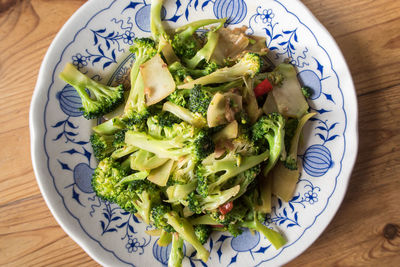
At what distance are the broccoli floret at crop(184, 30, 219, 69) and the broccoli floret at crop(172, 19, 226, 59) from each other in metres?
0.05

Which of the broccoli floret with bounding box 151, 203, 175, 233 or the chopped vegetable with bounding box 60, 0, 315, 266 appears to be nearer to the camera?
the chopped vegetable with bounding box 60, 0, 315, 266

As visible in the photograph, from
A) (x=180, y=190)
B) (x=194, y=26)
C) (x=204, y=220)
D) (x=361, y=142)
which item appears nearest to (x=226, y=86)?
(x=194, y=26)

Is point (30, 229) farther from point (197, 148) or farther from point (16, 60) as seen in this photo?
point (197, 148)

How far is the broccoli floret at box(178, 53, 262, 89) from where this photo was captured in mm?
2074

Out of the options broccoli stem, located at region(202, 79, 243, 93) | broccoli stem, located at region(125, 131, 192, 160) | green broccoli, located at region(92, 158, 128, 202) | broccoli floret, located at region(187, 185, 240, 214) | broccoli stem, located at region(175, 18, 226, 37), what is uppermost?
broccoli stem, located at region(175, 18, 226, 37)

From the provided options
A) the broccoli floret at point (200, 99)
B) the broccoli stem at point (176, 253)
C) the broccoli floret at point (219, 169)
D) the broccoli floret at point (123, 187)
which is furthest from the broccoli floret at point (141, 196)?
the broccoli floret at point (200, 99)

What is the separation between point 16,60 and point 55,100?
2.30 feet

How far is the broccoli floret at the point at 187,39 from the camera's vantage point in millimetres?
2236

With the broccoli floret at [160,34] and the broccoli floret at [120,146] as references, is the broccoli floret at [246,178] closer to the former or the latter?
the broccoli floret at [120,146]

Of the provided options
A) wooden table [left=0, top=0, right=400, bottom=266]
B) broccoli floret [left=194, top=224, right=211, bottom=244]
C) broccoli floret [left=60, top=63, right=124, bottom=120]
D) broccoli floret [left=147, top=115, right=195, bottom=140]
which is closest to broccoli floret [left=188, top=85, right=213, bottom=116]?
broccoli floret [left=147, top=115, right=195, bottom=140]

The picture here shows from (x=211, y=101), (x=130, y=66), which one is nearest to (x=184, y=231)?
(x=211, y=101)

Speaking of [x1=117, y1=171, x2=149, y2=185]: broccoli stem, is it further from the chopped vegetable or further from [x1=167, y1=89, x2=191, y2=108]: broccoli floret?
[x1=167, y1=89, x2=191, y2=108]: broccoli floret

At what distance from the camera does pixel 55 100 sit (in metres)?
2.29

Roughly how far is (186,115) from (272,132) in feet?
1.86
